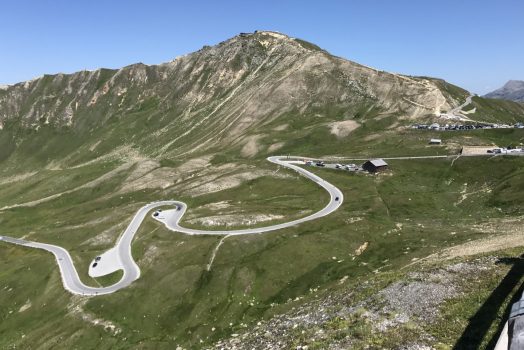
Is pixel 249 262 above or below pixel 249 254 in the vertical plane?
below

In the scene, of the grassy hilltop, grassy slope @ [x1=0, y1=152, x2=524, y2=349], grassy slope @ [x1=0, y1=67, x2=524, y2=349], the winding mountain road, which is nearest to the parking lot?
the grassy hilltop

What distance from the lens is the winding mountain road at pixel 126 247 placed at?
99.4 metres

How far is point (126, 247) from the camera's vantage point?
117 meters

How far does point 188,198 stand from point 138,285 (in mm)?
66061

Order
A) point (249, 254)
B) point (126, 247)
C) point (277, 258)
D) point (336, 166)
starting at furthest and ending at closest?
point (336, 166) < point (126, 247) < point (249, 254) < point (277, 258)

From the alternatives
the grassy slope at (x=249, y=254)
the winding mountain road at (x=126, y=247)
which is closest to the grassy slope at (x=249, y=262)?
the grassy slope at (x=249, y=254)

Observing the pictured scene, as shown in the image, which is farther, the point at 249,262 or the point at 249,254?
the point at 249,254

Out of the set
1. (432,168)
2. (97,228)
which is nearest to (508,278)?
(432,168)

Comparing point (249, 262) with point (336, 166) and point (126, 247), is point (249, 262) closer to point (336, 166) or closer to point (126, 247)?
point (126, 247)

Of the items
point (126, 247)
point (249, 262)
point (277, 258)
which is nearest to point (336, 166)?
point (277, 258)

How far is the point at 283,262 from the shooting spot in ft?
293

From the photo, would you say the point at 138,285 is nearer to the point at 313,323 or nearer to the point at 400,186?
the point at 313,323

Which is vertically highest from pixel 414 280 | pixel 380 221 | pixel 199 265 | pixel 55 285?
pixel 414 280

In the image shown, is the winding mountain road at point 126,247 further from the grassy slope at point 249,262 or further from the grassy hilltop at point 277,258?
the grassy slope at point 249,262
